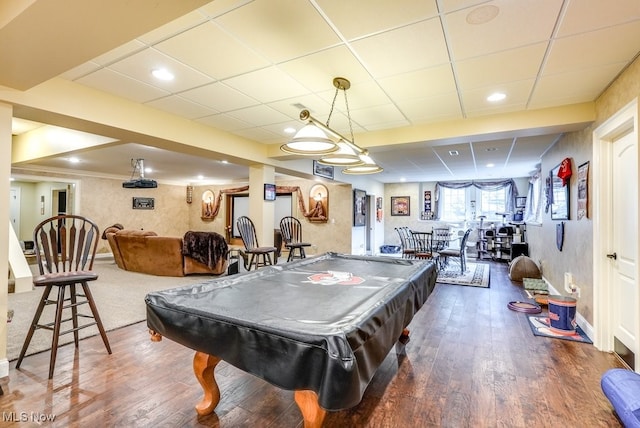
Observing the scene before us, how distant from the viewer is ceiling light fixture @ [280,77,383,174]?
8.07ft

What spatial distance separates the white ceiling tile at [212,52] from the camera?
2131 millimetres

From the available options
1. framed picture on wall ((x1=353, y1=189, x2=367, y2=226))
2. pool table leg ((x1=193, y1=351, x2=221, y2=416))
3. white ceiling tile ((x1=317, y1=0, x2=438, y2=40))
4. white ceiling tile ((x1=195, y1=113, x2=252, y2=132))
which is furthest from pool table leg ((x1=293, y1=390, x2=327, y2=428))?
framed picture on wall ((x1=353, y1=189, x2=367, y2=226))

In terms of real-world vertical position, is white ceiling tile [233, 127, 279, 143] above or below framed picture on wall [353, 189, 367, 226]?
above

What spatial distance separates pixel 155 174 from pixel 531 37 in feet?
33.2

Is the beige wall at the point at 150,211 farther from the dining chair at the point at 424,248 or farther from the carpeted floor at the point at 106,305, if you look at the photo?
the carpeted floor at the point at 106,305

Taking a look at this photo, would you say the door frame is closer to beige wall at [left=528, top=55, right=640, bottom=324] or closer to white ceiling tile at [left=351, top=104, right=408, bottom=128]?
beige wall at [left=528, top=55, right=640, bottom=324]

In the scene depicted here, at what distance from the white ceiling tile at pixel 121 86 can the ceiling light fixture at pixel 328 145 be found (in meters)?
1.50

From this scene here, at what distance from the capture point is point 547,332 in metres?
3.30

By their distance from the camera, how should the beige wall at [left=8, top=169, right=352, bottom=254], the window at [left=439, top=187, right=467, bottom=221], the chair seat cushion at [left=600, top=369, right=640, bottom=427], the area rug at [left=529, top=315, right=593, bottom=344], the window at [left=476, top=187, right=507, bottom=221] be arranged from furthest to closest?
the window at [left=439, top=187, right=467, bottom=221], the window at [left=476, top=187, right=507, bottom=221], the beige wall at [left=8, top=169, right=352, bottom=254], the area rug at [left=529, top=315, right=593, bottom=344], the chair seat cushion at [left=600, top=369, right=640, bottom=427]

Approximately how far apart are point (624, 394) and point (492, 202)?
9204mm

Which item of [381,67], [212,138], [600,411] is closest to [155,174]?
[212,138]

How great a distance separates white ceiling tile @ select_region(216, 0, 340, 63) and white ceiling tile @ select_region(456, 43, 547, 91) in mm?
1204

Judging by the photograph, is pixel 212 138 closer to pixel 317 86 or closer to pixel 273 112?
pixel 273 112

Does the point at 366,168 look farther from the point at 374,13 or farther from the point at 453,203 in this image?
the point at 453,203
